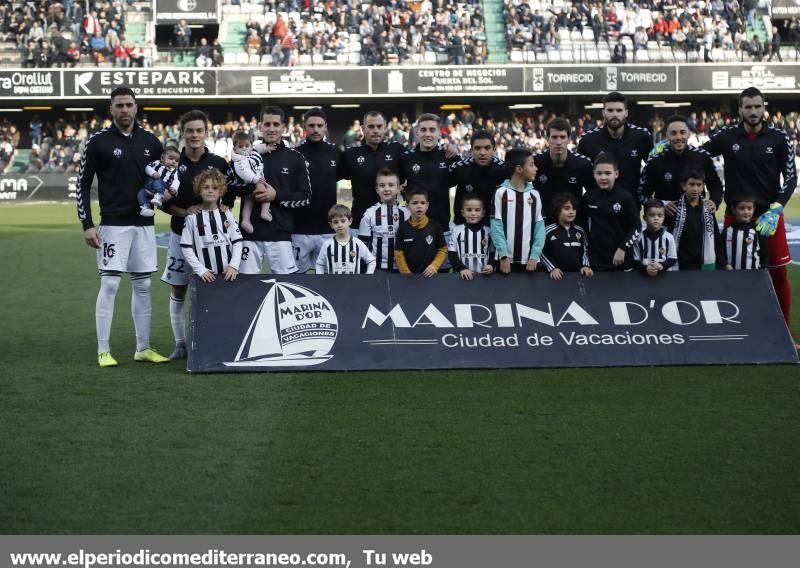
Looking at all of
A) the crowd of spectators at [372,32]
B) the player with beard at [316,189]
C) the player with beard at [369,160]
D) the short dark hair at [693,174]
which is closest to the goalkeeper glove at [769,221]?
the short dark hair at [693,174]

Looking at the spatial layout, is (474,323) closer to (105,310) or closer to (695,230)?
(695,230)

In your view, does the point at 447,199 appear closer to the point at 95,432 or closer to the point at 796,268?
the point at 95,432

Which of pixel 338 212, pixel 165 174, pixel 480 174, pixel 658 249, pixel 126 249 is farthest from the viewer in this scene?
pixel 480 174

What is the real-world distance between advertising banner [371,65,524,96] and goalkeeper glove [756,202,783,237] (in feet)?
106

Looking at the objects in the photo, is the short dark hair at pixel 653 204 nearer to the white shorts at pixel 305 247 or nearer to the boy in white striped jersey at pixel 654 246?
the boy in white striped jersey at pixel 654 246

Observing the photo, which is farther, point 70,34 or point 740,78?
point 70,34

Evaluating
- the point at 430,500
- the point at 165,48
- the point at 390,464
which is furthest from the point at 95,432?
the point at 165,48

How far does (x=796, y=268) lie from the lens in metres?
14.6

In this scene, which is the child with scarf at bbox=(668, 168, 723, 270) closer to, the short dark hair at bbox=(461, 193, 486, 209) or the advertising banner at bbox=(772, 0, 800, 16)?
the short dark hair at bbox=(461, 193, 486, 209)

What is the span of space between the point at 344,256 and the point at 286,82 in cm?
3270

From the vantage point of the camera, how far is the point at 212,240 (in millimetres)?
8398

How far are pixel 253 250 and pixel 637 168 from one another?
121 inches

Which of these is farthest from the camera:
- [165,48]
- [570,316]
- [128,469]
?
[165,48]

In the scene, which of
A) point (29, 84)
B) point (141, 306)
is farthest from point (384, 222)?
point (29, 84)
